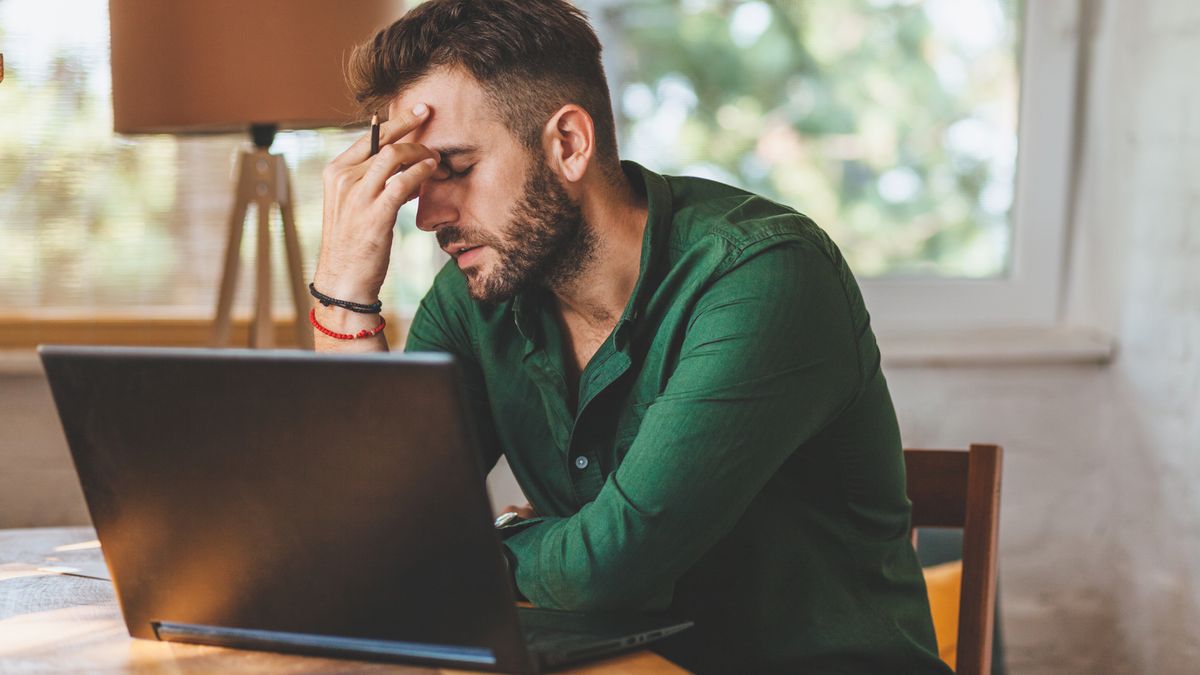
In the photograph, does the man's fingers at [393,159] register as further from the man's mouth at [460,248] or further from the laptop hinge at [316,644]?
the laptop hinge at [316,644]

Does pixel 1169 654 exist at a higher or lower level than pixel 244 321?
lower

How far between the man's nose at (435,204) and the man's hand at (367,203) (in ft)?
0.08

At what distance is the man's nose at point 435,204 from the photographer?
1.32m

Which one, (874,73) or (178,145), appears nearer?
(178,145)

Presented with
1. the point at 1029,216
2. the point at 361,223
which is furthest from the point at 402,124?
the point at 1029,216

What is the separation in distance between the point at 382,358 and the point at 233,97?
1036 mm

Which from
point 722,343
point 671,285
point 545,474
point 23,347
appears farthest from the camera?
point 23,347

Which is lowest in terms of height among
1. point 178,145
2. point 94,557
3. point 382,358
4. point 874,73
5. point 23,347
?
point 94,557

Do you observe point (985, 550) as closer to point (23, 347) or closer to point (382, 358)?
point (382, 358)

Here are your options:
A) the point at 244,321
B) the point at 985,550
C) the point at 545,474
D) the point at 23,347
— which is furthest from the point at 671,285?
the point at 23,347

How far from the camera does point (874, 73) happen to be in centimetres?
234

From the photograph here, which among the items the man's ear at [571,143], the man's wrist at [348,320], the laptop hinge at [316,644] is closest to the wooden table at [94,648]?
the laptop hinge at [316,644]

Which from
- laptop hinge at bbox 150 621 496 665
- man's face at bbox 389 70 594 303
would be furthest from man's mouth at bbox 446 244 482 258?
laptop hinge at bbox 150 621 496 665

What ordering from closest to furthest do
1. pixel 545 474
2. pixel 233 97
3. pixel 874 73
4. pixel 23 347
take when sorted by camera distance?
pixel 545 474 < pixel 233 97 < pixel 23 347 < pixel 874 73
